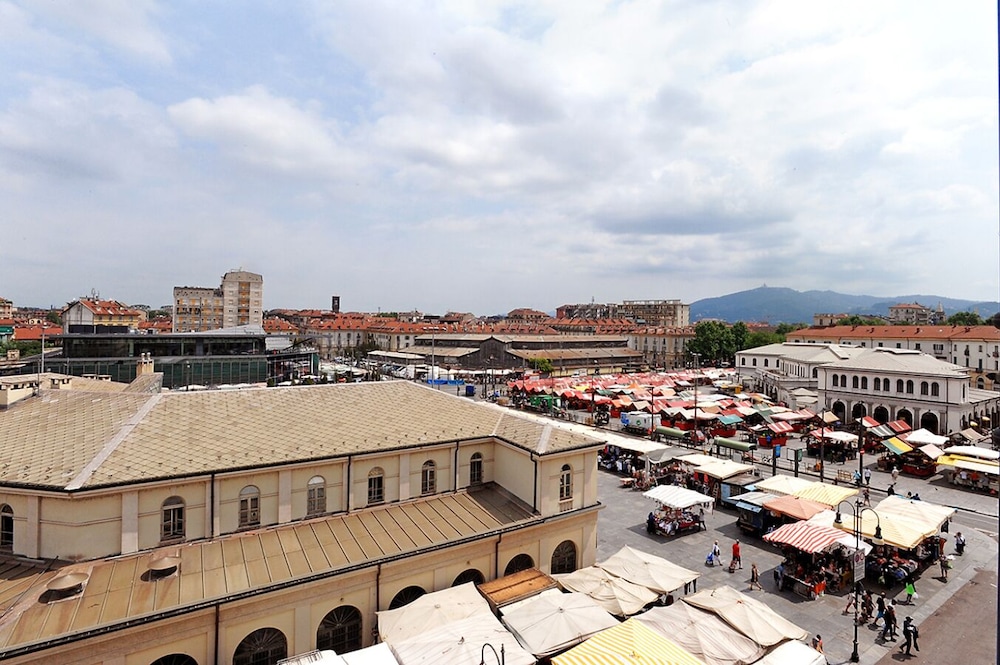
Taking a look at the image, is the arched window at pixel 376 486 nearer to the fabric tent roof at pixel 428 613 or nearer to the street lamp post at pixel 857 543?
the fabric tent roof at pixel 428 613

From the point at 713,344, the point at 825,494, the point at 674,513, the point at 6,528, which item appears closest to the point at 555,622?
the point at 674,513

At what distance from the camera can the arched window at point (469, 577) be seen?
52.7ft

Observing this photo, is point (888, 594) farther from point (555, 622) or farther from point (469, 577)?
point (469, 577)

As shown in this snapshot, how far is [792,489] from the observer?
83.9 feet

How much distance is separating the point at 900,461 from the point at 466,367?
237 ft

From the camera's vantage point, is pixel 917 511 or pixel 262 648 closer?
pixel 262 648

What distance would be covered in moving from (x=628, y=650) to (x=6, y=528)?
52.1 ft

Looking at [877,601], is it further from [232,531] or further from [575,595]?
[232,531]

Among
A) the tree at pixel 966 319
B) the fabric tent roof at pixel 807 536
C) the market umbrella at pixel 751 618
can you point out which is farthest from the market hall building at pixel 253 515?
the tree at pixel 966 319

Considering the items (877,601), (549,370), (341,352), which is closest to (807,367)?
(549,370)

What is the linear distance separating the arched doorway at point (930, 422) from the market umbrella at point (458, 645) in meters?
49.6

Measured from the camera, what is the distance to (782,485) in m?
26.3

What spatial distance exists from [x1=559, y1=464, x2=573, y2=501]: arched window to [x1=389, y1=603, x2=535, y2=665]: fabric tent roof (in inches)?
224

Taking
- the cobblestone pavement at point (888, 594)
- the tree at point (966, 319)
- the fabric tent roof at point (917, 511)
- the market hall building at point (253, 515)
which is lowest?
the cobblestone pavement at point (888, 594)
